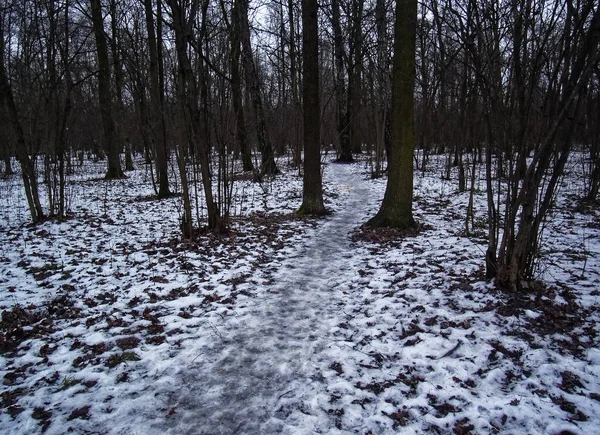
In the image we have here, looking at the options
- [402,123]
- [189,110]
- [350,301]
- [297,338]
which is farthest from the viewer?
[402,123]

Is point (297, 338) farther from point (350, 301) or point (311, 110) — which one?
point (311, 110)

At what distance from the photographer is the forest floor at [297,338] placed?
2787 mm

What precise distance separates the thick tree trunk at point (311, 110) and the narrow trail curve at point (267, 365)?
399 centimetres

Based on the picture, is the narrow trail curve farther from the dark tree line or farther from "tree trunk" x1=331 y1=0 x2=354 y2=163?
"tree trunk" x1=331 y1=0 x2=354 y2=163

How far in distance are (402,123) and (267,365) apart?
5.62 metres

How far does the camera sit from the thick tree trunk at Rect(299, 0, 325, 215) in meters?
8.68

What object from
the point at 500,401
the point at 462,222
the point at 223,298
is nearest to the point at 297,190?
the point at 462,222

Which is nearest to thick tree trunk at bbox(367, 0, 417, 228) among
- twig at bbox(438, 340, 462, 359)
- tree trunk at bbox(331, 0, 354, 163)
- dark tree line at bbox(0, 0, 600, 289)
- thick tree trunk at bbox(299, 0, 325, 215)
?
dark tree line at bbox(0, 0, 600, 289)

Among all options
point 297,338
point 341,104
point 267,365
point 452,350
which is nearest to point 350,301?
point 297,338

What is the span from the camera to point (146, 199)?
42.0 ft

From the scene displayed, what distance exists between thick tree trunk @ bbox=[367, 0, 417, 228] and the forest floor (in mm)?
703

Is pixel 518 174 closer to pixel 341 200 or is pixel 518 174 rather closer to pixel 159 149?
pixel 341 200

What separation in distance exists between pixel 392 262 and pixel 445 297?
1.51 metres

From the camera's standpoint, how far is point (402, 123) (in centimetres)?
728
